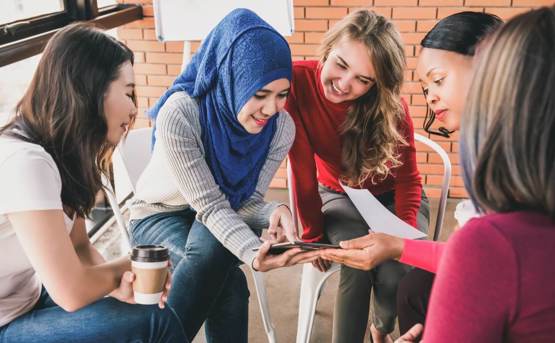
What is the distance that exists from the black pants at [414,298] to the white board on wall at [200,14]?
1.47 meters

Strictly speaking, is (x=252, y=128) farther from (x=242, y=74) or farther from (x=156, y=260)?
(x=156, y=260)

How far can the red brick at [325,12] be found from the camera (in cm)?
314

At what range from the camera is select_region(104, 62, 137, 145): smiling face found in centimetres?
134

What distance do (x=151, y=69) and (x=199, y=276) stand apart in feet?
6.87

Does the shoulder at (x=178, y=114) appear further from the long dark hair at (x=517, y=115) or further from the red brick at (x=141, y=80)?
the red brick at (x=141, y=80)

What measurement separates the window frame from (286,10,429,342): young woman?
1041 millimetres

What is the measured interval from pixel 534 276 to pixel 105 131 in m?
1.00

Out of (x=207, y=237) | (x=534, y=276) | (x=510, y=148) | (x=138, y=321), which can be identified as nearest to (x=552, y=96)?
(x=510, y=148)

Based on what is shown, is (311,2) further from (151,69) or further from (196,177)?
(196,177)

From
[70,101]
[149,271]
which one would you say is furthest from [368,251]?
[70,101]

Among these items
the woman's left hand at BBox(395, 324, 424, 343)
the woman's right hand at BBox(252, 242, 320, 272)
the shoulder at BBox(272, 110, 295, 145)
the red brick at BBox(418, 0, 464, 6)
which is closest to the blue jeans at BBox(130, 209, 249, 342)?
the woman's right hand at BBox(252, 242, 320, 272)

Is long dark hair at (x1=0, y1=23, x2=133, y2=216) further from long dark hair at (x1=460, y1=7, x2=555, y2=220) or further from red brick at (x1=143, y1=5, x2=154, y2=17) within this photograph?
red brick at (x1=143, y1=5, x2=154, y2=17)

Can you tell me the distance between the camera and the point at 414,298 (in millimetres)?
1563

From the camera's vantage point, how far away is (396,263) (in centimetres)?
174
